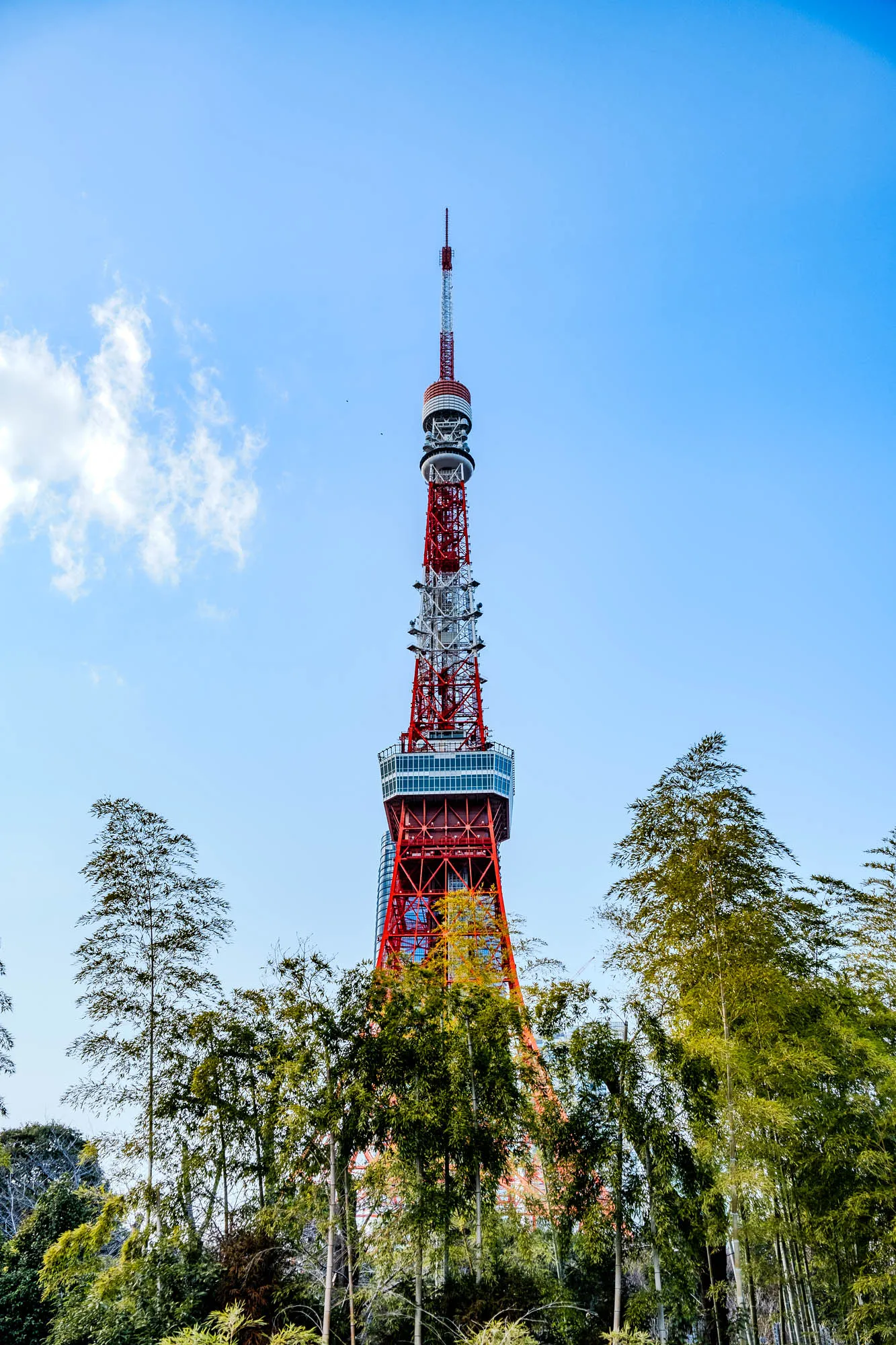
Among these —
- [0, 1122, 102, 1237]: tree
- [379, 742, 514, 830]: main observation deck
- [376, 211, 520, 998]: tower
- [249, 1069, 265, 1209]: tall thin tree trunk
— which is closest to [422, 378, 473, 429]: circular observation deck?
[376, 211, 520, 998]: tower

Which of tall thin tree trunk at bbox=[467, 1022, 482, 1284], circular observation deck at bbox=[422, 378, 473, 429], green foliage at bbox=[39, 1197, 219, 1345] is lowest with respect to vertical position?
green foliage at bbox=[39, 1197, 219, 1345]

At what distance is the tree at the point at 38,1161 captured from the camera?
85.8 ft

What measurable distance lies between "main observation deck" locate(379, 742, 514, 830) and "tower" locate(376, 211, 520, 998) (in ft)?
0.12

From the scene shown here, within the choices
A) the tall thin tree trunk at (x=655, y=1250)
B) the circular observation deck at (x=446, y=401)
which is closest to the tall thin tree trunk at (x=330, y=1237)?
the tall thin tree trunk at (x=655, y=1250)

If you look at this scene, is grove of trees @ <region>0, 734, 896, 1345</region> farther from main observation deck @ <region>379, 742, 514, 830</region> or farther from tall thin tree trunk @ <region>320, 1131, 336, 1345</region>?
main observation deck @ <region>379, 742, 514, 830</region>

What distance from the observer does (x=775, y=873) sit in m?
11.2

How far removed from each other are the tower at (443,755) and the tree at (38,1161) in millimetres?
11032

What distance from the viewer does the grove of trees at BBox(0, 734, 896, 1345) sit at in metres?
10.2

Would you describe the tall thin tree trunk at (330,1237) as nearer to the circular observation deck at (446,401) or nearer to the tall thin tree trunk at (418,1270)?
the tall thin tree trunk at (418,1270)

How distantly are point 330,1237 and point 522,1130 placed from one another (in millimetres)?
2758

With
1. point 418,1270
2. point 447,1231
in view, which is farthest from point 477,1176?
point 418,1270

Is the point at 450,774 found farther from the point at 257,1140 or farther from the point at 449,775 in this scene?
the point at 257,1140

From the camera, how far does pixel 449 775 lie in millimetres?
34531

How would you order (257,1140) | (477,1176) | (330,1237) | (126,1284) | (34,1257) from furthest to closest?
1. (34,1257)
2. (257,1140)
3. (477,1176)
4. (126,1284)
5. (330,1237)
